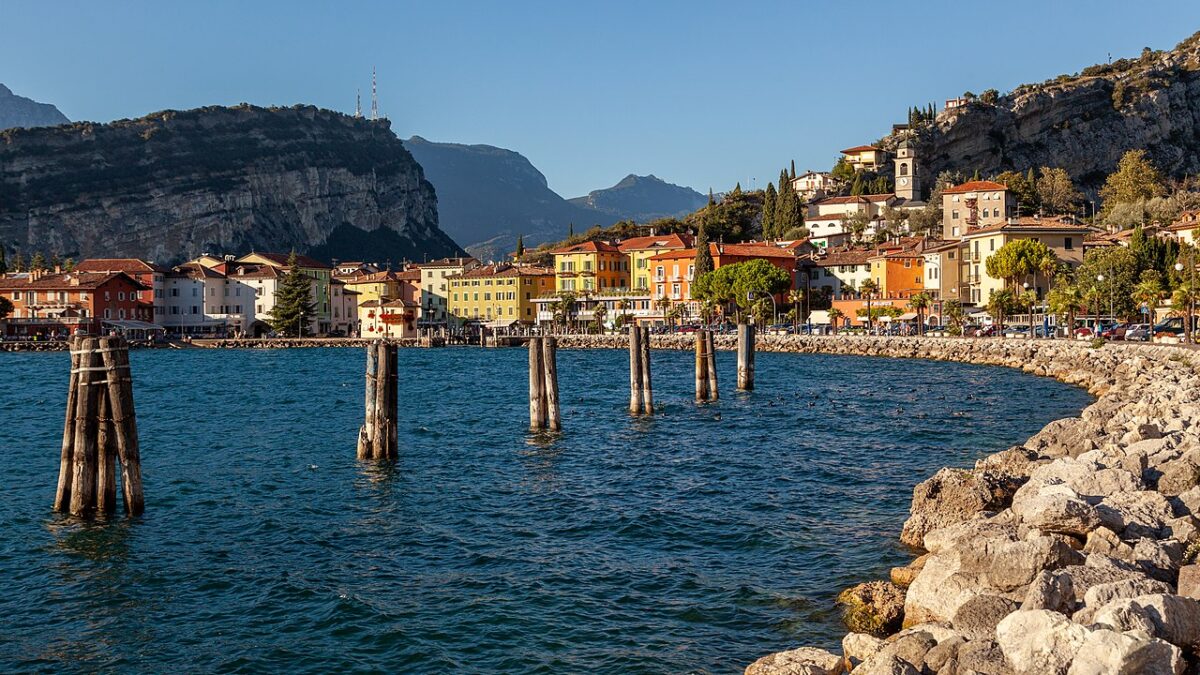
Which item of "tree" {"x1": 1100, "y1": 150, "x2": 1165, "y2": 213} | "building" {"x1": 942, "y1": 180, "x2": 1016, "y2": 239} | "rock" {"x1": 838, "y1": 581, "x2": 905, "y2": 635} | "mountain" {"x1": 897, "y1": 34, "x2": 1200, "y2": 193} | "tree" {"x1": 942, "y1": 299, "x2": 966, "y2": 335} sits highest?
"mountain" {"x1": 897, "y1": 34, "x2": 1200, "y2": 193}

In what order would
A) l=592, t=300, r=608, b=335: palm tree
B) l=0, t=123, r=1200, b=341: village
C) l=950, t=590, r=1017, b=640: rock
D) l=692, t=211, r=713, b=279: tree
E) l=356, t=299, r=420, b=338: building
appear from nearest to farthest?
l=950, t=590, r=1017, b=640: rock → l=0, t=123, r=1200, b=341: village → l=692, t=211, r=713, b=279: tree → l=592, t=300, r=608, b=335: palm tree → l=356, t=299, r=420, b=338: building

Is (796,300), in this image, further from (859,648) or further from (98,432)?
(859,648)

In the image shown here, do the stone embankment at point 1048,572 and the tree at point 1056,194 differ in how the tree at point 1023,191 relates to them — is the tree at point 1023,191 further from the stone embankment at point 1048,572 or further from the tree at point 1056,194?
the stone embankment at point 1048,572

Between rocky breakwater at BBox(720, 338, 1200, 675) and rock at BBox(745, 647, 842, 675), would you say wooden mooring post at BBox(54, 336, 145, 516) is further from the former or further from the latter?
rocky breakwater at BBox(720, 338, 1200, 675)

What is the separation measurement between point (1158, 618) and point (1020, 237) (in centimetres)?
9194

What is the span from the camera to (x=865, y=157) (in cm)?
17850

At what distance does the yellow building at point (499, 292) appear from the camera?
132875 mm

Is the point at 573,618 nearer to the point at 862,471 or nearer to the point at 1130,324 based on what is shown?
the point at 862,471

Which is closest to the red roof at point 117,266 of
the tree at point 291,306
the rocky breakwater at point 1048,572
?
the tree at point 291,306

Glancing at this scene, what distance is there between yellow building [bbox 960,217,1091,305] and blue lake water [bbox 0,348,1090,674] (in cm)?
5661

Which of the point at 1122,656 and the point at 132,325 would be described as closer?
the point at 1122,656

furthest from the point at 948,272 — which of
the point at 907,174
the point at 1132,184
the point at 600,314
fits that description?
the point at 907,174

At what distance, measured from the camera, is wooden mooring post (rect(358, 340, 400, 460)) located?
26.9 metres

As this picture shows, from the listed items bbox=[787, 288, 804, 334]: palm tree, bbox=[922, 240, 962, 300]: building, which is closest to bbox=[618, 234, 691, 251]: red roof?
bbox=[787, 288, 804, 334]: palm tree
